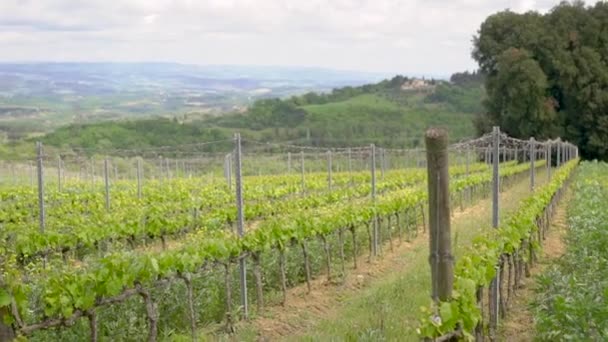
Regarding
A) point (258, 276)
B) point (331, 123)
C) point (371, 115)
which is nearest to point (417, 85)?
point (371, 115)

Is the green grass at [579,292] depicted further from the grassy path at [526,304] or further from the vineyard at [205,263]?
the vineyard at [205,263]

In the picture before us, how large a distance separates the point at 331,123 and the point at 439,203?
268ft

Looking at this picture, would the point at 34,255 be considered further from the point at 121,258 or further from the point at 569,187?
the point at 569,187

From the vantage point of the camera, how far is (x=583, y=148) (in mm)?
46344

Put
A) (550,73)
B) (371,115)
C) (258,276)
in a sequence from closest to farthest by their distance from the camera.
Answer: (258,276) → (550,73) → (371,115)

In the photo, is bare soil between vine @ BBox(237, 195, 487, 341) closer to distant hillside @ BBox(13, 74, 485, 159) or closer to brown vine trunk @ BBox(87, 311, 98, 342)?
brown vine trunk @ BBox(87, 311, 98, 342)

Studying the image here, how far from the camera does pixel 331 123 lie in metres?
86.0

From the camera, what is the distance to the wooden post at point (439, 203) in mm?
4586

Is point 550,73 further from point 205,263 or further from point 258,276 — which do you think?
point 205,263

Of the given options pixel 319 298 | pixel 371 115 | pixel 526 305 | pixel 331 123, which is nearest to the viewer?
pixel 526 305

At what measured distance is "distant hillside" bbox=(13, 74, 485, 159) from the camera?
6838 cm

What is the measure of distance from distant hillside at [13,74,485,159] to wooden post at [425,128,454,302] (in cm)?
6028

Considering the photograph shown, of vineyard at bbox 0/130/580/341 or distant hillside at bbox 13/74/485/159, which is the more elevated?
distant hillside at bbox 13/74/485/159

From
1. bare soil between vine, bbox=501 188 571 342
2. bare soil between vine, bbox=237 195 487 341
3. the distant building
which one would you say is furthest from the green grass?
the distant building
